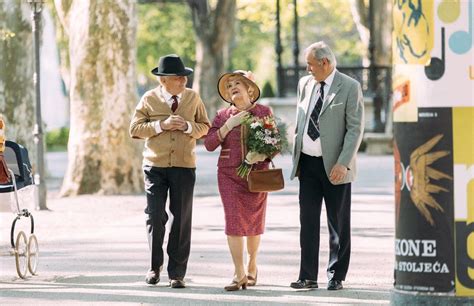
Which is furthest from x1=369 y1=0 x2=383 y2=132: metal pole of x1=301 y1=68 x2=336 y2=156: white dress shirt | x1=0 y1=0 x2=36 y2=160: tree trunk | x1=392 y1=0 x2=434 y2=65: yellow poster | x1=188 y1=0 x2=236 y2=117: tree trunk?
x1=392 y1=0 x2=434 y2=65: yellow poster

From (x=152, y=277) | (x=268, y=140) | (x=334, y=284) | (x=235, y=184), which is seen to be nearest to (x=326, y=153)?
(x=268, y=140)

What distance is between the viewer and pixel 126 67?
81.1 ft

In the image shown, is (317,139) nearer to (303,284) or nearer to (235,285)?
(303,284)

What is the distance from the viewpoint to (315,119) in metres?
12.0

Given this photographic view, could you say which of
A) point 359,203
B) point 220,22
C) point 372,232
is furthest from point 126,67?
point 220,22

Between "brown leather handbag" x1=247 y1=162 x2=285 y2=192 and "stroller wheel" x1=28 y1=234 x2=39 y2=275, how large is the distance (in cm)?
205

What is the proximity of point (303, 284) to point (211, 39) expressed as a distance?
3415cm

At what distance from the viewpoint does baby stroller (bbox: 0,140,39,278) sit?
1260 cm

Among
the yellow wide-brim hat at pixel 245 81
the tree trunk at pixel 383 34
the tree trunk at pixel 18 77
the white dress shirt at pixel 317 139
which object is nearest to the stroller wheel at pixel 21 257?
the yellow wide-brim hat at pixel 245 81

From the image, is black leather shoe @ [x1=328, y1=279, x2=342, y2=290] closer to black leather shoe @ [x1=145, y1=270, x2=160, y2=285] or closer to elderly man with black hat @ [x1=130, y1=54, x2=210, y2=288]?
elderly man with black hat @ [x1=130, y1=54, x2=210, y2=288]

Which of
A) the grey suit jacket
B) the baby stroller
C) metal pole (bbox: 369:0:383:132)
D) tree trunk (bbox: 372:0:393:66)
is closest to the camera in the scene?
the grey suit jacket

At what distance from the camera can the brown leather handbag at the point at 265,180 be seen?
1191cm

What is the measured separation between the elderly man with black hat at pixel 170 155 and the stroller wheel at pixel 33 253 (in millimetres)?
1059

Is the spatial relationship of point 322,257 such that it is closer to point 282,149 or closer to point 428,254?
point 282,149
